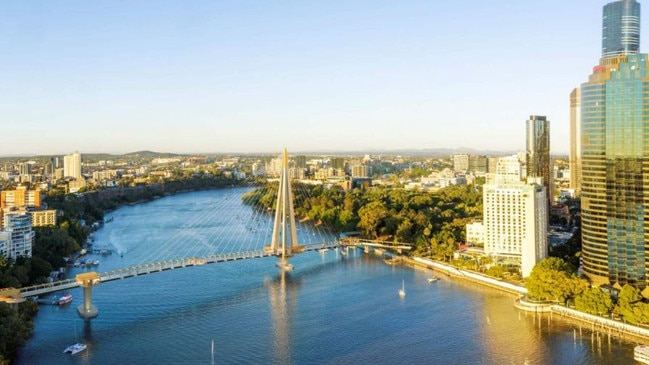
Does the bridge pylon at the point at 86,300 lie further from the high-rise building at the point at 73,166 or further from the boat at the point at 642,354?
the high-rise building at the point at 73,166

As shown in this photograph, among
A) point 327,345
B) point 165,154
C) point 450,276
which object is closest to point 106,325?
point 327,345

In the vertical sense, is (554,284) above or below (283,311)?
above

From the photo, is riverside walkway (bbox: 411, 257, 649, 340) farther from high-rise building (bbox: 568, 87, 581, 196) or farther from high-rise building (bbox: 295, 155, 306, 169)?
high-rise building (bbox: 295, 155, 306, 169)

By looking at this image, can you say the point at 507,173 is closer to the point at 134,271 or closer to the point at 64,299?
the point at 134,271

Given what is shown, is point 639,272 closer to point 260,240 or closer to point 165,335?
point 165,335

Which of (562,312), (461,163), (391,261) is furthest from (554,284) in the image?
(461,163)

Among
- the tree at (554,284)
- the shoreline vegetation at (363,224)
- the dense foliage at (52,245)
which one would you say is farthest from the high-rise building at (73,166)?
the tree at (554,284)
